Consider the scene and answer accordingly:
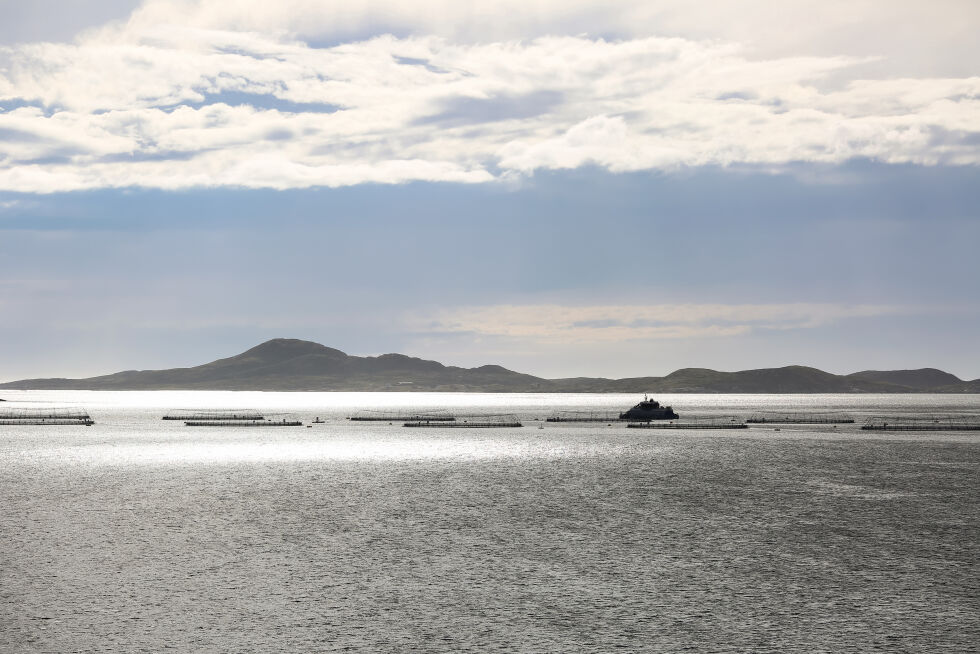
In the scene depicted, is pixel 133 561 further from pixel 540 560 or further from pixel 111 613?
pixel 540 560

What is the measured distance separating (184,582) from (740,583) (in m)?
23.0

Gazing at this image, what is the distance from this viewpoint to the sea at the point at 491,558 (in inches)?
1129

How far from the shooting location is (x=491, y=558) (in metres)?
41.7

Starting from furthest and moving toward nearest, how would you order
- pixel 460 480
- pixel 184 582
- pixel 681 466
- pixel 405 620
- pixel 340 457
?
pixel 340 457 < pixel 681 466 < pixel 460 480 < pixel 184 582 < pixel 405 620

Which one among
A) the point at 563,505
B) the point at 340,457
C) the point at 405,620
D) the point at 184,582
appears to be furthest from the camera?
the point at 340,457

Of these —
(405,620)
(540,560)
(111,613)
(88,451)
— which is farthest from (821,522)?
(88,451)

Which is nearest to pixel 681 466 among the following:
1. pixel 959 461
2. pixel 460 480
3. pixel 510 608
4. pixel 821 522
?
pixel 460 480

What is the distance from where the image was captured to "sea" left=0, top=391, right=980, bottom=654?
28688 mm

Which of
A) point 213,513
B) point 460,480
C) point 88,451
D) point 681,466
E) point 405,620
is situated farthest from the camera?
point 88,451

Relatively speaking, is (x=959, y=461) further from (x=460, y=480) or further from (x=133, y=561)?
(x=133, y=561)

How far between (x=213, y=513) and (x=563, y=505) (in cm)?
2376

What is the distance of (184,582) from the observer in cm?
3609

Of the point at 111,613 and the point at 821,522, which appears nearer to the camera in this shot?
the point at 111,613

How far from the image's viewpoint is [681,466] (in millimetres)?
94312
